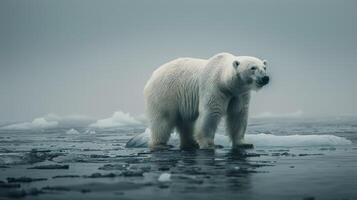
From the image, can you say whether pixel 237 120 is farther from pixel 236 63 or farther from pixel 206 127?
pixel 236 63

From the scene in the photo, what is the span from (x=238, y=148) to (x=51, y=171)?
5.06 meters

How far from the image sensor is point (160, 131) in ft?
41.8

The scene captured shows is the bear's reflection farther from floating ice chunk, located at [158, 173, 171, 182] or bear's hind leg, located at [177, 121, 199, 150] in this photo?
bear's hind leg, located at [177, 121, 199, 150]

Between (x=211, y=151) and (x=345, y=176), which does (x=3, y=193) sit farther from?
(x=211, y=151)

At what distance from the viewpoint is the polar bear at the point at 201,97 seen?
37.5 feet

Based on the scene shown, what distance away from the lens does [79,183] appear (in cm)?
667

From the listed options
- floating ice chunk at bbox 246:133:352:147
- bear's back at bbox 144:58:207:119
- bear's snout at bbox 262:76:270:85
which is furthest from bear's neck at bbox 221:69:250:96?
floating ice chunk at bbox 246:133:352:147

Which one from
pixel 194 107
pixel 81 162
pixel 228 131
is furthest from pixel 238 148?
pixel 81 162

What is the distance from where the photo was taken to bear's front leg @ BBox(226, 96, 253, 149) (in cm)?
1216

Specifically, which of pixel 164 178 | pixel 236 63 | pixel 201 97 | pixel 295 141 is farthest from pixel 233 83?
pixel 164 178

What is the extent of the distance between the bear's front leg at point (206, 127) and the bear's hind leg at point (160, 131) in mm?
899

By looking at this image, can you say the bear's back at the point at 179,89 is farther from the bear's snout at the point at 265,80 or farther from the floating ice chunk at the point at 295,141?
the floating ice chunk at the point at 295,141

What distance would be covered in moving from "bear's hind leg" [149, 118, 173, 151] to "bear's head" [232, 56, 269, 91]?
2.21m

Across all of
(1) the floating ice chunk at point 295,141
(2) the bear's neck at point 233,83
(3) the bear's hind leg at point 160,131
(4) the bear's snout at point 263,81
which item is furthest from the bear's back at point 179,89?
(1) the floating ice chunk at point 295,141
